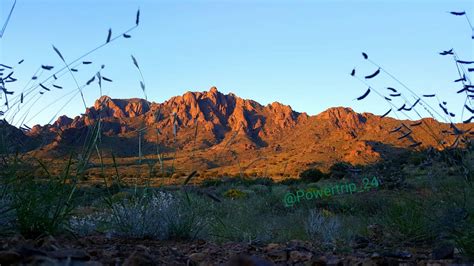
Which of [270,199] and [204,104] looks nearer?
[270,199]

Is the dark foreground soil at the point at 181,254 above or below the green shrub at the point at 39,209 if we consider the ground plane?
below

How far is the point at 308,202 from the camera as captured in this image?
51.5ft

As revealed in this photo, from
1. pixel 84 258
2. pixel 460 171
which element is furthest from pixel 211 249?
pixel 460 171

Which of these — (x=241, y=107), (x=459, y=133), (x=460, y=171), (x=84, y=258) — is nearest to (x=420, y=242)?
(x=460, y=171)

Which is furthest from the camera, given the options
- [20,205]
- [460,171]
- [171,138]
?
[171,138]

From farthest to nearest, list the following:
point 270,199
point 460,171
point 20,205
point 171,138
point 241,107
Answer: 1. point 241,107
2. point 270,199
3. point 171,138
4. point 460,171
5. point 20,205

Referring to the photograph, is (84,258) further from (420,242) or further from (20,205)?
(420,242)

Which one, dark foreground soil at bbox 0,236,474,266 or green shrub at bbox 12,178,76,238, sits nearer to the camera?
dark foreground soil at bbox 0,236,474,266

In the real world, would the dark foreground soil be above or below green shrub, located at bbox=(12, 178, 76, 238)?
below

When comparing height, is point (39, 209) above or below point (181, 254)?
above

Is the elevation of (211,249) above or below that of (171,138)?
below

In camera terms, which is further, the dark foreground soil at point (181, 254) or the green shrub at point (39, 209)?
the green shrub at point (39, 209)

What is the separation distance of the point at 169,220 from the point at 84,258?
2.40 m

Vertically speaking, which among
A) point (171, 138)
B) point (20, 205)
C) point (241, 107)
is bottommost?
point (20, 205)
